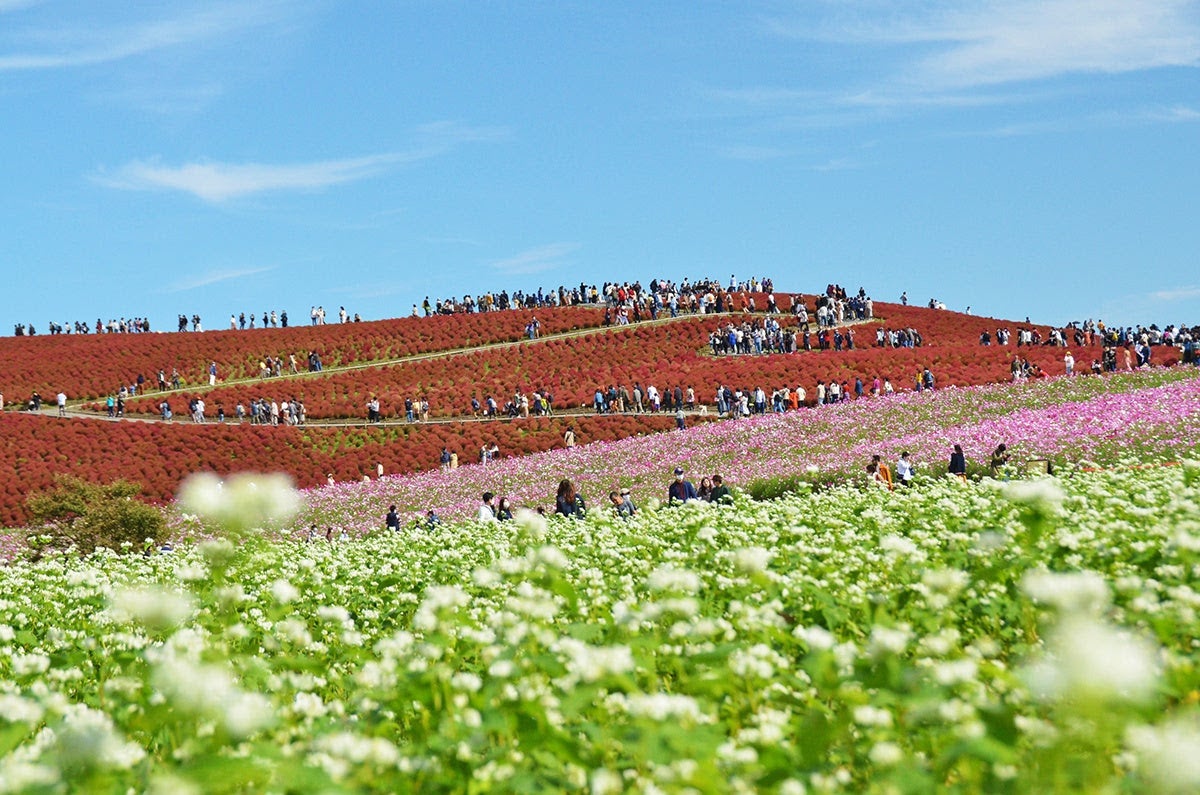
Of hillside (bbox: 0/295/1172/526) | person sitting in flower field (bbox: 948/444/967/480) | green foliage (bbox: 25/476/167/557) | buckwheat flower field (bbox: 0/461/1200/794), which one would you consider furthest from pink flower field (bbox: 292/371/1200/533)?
buckwheat flower field (bbox: 0/461/1200/794)

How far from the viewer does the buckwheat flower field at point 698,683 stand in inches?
166

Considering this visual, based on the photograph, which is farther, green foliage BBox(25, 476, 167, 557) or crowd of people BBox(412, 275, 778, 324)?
crowd of people BBox(412, 275, 778, 324)

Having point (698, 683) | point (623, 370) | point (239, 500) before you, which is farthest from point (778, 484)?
point (623, 370)

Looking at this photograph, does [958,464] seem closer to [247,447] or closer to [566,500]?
[566,500]

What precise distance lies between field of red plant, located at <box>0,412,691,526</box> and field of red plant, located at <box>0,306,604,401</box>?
12544mm

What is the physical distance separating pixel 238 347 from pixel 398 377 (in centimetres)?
1312

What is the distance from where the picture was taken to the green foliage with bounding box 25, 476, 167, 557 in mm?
23516

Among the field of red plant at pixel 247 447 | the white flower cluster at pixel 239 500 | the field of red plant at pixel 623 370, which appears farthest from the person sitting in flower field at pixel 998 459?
the field of red plant at pixel 623 370

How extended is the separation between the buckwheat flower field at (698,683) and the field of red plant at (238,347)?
51.6m

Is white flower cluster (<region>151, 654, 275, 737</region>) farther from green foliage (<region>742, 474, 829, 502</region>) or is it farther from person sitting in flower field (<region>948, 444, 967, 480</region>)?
green foliage (<region>742, 474, 829, 502</region>)

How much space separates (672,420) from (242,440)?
1632 centimetres

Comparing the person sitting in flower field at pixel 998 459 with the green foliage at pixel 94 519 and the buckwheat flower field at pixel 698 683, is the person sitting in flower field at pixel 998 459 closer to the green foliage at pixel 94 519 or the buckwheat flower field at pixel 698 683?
the buckwheat flower field at pixel 698 683

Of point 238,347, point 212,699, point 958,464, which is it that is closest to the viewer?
point 212,699

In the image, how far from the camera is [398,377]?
55188 millimetres
